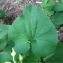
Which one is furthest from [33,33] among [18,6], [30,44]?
[18,6]

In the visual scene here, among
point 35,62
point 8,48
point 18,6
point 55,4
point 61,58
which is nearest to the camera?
point 35,62

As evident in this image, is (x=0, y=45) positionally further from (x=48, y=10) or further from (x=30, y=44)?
(x=48, y=10)

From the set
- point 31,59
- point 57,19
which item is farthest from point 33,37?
point 57,19

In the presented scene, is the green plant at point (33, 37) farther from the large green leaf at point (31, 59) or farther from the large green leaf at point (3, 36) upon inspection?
the large green leaf at point (3, 36)

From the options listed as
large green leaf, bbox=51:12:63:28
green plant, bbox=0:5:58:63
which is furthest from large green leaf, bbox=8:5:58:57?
large green leaf, bbox=51:12:63:28

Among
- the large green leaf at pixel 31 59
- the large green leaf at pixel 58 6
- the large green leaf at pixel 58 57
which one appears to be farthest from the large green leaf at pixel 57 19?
the large green leaf at pixel 31 59

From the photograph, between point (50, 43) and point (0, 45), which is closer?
point (50, 43)

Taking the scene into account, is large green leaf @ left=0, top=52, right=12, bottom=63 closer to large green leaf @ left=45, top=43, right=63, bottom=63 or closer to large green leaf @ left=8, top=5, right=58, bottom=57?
large green leaf @ left=8, top=5, right=58, bottom=57
